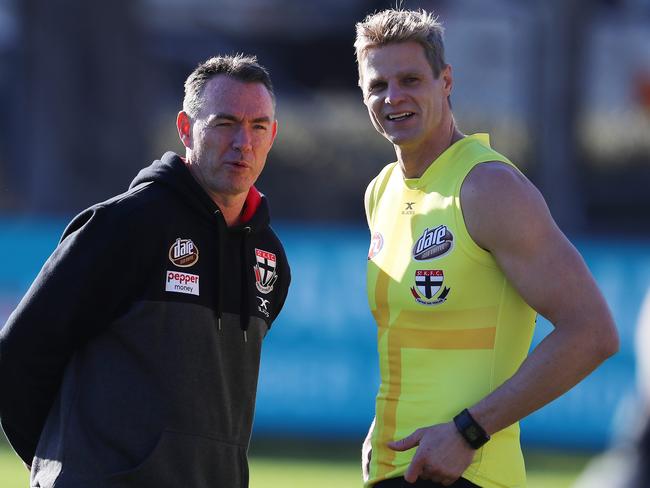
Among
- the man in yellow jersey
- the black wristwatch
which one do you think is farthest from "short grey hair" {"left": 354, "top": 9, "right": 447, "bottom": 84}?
the black wristwatch

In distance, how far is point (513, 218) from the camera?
3.76 meters

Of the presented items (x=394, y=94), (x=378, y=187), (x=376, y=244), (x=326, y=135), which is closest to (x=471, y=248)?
(x=376, y=244)

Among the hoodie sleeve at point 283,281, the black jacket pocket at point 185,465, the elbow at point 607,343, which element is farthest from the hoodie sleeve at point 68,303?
the elbow at point 607,343

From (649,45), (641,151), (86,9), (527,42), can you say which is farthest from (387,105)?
(649,45)

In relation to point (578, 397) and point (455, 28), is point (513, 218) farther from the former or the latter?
point (455, 28)

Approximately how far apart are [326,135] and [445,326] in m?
16.6

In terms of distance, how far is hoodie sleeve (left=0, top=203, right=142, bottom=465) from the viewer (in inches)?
154

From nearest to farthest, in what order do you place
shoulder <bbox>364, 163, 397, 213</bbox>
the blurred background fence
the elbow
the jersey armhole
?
1. the elbow
2. the jersey armhole
3. shoulder <bbox>364, 163, 397, 213</bbox>
4. the blurred background fence

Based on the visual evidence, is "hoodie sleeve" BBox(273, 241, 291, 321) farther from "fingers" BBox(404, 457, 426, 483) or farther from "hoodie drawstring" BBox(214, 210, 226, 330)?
"fingers" BBox(404, 457, 426, 483)

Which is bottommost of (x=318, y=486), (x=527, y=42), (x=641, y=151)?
(x=318, y=486)

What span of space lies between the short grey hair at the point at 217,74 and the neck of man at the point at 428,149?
1.60 ft

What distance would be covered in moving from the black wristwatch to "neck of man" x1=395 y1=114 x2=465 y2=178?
85 cm

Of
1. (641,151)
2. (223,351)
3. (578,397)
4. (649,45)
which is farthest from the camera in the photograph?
(649,45)

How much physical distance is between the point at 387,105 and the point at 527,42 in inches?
905
